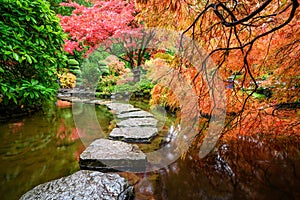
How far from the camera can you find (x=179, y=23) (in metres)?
1.62

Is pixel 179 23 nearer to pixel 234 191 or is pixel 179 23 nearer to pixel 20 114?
pixel 234 191

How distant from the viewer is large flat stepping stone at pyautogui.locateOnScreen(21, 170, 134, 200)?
4.61 ft

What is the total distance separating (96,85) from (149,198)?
9.09m

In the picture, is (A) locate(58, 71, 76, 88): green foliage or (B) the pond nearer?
(B) the pond

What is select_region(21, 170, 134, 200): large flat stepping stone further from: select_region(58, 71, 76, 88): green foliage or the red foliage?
select_region(58, 71, 76, 88): green foliage

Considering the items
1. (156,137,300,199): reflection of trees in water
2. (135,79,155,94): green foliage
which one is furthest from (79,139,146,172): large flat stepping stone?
(135,79,155,94): green foliage

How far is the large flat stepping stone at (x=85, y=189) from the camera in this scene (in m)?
1.41

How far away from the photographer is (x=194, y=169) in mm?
2098

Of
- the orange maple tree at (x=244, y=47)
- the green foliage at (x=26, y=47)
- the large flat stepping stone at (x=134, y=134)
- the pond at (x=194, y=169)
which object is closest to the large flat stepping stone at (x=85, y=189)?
the pond at (x=194, y=169)

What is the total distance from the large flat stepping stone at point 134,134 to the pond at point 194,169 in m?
0.15

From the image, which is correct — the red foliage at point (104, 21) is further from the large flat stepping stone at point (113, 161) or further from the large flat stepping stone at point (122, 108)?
the large flat stepping stone at point (113, 161)

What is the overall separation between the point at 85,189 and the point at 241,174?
5.13 ft

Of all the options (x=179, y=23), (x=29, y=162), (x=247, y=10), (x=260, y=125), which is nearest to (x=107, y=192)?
(x=29, y=162)

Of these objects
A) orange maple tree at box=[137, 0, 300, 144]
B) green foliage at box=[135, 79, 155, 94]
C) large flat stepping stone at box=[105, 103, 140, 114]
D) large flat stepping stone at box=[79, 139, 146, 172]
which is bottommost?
large flat stepping stone at box=[79, 139, 146, 172]
